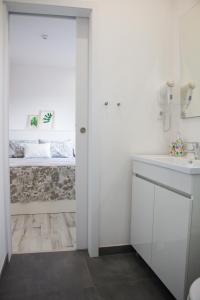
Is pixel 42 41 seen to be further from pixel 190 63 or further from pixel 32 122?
pixel 190 63

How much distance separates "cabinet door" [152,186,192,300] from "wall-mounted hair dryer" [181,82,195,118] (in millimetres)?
796

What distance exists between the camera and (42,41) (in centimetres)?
370

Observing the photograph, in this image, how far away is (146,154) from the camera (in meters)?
2.27

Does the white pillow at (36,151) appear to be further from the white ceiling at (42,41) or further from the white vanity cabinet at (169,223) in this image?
the white vanity cabinet at (169,223)

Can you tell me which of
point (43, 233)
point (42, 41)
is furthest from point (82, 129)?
point (42, 41)

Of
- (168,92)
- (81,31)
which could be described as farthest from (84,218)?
(81,31)

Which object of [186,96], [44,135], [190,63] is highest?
[190,63]

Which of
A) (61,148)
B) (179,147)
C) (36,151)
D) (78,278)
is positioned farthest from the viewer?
(61,148)

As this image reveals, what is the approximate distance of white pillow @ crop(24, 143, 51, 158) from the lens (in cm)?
433

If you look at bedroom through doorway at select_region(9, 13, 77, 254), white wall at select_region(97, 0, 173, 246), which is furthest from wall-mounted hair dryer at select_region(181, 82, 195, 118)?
bedroom through doorway at select_region(9, 13, 77, 254)

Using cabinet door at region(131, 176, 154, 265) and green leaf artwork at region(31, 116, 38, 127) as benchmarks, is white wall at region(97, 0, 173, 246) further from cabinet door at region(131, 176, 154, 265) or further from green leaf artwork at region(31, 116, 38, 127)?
green leaf artwork at region(31, 116, 38, 127)

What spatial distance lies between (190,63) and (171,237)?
4.56ft

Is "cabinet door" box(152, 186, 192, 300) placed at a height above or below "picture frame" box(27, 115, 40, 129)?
below

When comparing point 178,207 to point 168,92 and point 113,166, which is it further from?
point 168,92
